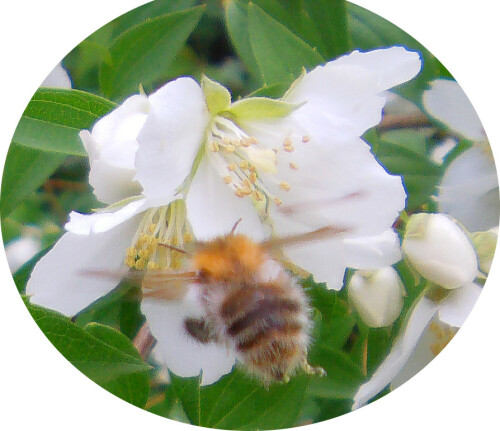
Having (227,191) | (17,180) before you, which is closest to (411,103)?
(227,191)

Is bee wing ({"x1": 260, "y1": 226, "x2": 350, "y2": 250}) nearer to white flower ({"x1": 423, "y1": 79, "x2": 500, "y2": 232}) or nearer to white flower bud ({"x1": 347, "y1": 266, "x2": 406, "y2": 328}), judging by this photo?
white flower bud ({"x1": 347, "y1": 266, "x2": 406, "y2": 328})

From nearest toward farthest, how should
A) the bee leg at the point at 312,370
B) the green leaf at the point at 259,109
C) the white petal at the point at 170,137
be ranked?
the white petal at the point at 170,137, the green leaf at the point at 259,109, the bee leg at the point at 312,370

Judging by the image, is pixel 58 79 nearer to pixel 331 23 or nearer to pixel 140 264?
pixel 140 264

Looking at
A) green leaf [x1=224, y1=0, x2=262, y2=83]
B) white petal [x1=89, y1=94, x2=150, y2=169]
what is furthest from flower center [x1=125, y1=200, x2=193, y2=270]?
green leaf [x1=224, y1=0, x2=262, y2=83]

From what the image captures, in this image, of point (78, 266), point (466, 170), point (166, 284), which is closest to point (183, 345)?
point (166, 284)

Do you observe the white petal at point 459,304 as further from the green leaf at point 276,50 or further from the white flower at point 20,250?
the white flower at point 20,250

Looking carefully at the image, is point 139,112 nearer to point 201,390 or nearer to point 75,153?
point 75,153

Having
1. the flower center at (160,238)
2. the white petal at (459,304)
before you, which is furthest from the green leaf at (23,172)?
the white petal at (459,304)

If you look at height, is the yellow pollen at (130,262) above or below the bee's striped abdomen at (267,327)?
above
